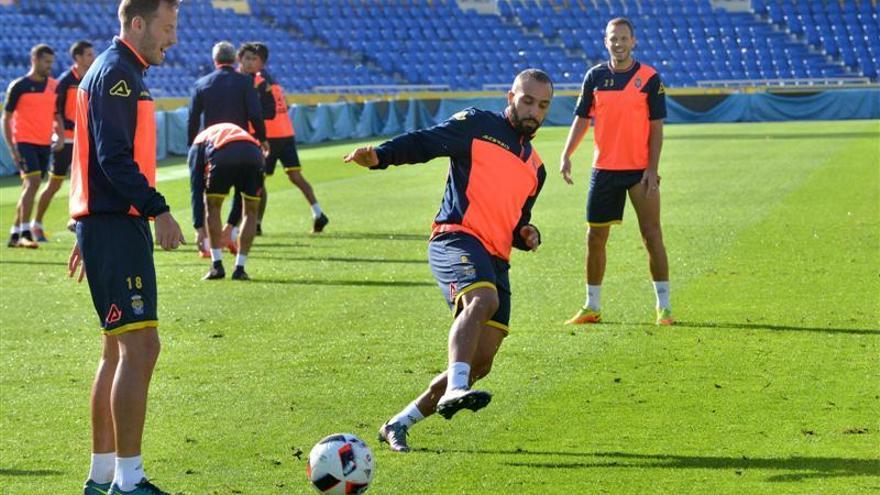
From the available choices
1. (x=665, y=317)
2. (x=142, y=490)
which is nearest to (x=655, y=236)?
(x=665, y=317)

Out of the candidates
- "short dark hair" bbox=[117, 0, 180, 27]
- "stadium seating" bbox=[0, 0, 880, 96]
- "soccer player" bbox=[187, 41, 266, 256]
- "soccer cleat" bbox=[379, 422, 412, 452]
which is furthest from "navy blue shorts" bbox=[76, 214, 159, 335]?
"stadium seating" bbox=[0, 0, 880, 96]

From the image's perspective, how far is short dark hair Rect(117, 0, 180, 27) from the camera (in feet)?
21.1

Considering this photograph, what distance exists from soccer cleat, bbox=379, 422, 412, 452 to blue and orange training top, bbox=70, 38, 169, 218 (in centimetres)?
182

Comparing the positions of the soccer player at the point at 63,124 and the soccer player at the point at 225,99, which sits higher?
the soccer player at the point at 225,99

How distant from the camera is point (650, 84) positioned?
1150cm

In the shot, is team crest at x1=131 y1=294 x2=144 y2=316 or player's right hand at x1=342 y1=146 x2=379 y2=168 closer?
team crest at x1=131 y1=294 x2=144 y2=316

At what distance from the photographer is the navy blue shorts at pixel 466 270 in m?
7.46

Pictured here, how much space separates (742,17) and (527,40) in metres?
9.19

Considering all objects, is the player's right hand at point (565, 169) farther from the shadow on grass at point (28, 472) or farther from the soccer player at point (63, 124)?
the soccer player at point (63, 124)

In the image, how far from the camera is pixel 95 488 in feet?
21.6

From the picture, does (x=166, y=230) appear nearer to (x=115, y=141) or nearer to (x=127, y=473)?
(x=115, y=141)

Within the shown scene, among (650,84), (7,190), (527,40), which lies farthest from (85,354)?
(527,40)

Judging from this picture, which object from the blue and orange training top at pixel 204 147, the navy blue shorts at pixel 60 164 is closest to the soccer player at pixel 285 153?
the navy blue shorts at pixel 60 164

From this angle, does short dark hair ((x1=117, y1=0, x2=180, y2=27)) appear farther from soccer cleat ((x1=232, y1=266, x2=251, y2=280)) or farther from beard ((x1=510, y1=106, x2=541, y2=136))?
soccer cleat ((x1=232, y1=266, x2=251, y2=280))
